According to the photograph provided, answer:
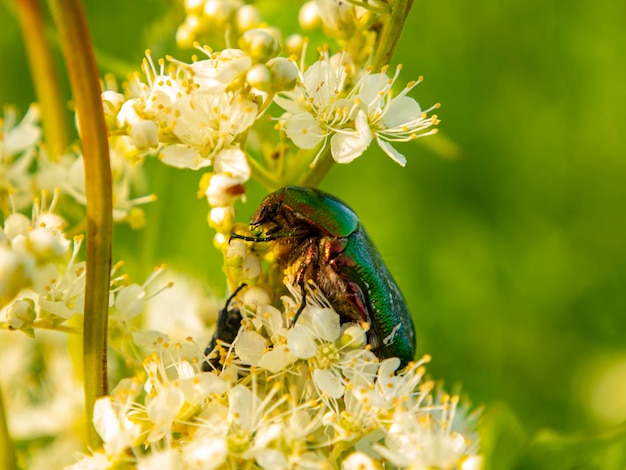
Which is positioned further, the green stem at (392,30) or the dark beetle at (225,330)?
the dark beetle at (225,330)

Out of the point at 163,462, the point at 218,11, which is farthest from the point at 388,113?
the point at 163,462

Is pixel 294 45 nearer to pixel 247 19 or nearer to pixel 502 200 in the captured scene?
pixel 247 19

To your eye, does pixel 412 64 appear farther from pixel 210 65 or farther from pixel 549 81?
pixel 210 65

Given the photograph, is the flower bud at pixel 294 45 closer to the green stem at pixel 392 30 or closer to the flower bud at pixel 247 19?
the flower bud at pixel 247 19

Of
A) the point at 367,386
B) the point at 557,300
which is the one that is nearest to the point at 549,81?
the point at 557,300

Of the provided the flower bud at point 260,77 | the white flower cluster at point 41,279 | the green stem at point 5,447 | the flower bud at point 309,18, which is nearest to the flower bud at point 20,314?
the white flower cluster at point 41,279

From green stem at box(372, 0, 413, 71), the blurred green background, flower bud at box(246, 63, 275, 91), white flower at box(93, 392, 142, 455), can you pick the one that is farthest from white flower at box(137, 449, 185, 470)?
the blurred green background
